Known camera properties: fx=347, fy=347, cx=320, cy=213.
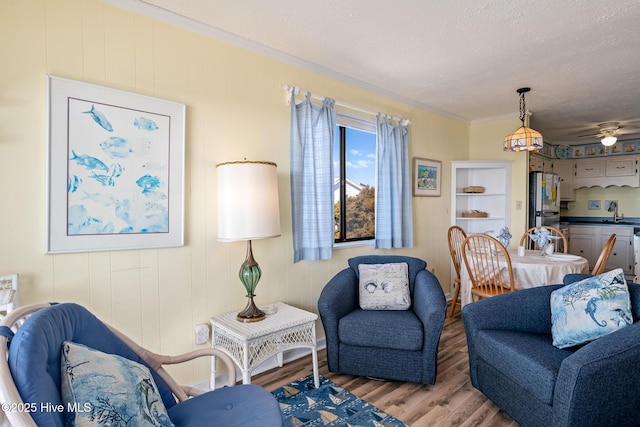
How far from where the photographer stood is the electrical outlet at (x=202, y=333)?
7.61ft

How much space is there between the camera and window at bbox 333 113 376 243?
3.33 meters

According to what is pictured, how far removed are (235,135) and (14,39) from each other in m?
1.24

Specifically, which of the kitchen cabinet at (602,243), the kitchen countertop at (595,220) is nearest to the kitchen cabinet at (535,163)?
the kitchen countertop at (595,220)

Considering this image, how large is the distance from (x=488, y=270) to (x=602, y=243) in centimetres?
452

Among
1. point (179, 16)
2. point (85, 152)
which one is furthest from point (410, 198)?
point (85, 152)

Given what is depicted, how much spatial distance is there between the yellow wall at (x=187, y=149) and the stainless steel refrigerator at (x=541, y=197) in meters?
3.13

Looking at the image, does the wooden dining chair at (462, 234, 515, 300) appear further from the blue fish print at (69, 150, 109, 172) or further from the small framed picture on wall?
the blue fish print at (69, 150, 109, 172)

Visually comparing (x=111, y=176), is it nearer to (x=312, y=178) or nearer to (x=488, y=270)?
(x=312, y=178)

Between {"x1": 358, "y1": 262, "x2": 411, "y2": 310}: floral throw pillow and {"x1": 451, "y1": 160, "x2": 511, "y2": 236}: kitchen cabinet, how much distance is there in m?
2.10

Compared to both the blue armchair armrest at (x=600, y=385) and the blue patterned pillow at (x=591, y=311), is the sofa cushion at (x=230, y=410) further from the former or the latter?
the blue patterned pillow at (x=591, y=311)

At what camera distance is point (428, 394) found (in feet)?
7.55

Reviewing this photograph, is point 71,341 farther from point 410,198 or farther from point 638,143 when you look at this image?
point 638,143

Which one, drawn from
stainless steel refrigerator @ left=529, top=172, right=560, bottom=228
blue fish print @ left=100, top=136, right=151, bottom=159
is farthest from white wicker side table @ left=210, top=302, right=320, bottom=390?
stainless steel refrigerator @ left=529, top=172, right=560, bottom=228

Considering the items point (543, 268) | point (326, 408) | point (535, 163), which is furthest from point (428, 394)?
point (535, 163)
